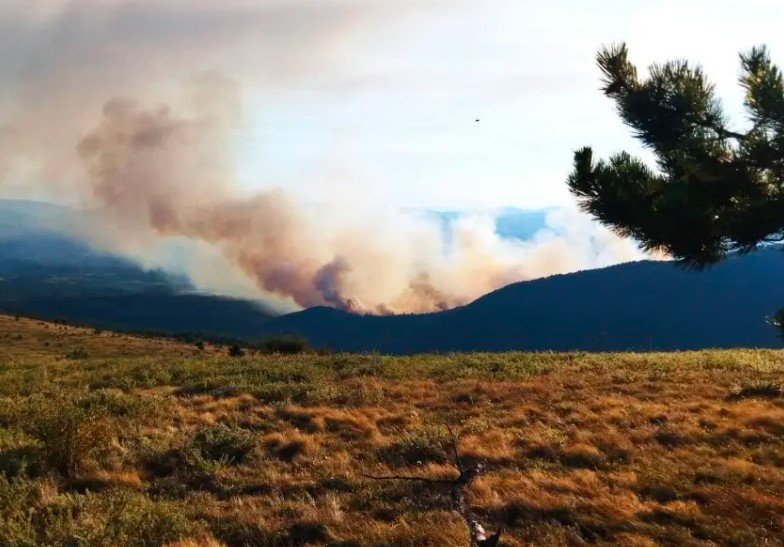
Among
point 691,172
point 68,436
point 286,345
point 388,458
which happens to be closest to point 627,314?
point 286,345

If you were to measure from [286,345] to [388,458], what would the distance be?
90.2ft

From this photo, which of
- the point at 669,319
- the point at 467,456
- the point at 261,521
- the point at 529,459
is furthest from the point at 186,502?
the point at 669,319

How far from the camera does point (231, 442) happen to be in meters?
11.1

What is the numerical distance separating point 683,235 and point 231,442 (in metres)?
9.10

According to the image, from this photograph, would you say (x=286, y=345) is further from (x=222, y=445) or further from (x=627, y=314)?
(x=627, y=314)

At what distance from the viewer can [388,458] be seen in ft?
34.8

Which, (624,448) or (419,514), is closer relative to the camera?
(419,514)

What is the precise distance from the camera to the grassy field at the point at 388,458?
7.32m

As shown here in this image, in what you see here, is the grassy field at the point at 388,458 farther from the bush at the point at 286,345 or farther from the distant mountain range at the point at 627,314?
the distant mountain range at the point at 627,314

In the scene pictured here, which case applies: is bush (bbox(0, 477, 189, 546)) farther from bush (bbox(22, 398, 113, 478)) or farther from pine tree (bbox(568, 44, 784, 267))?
pine tree (bbox(568, 44, 784, 267))

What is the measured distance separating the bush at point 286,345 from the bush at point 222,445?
24.8 metres

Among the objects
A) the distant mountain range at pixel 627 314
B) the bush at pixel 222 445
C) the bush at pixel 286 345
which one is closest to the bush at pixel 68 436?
the bush at pixel 222 445

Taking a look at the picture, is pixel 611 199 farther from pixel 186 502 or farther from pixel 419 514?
pixel 186 502

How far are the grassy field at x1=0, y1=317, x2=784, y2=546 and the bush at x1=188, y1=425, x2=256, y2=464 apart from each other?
0.13 feet
